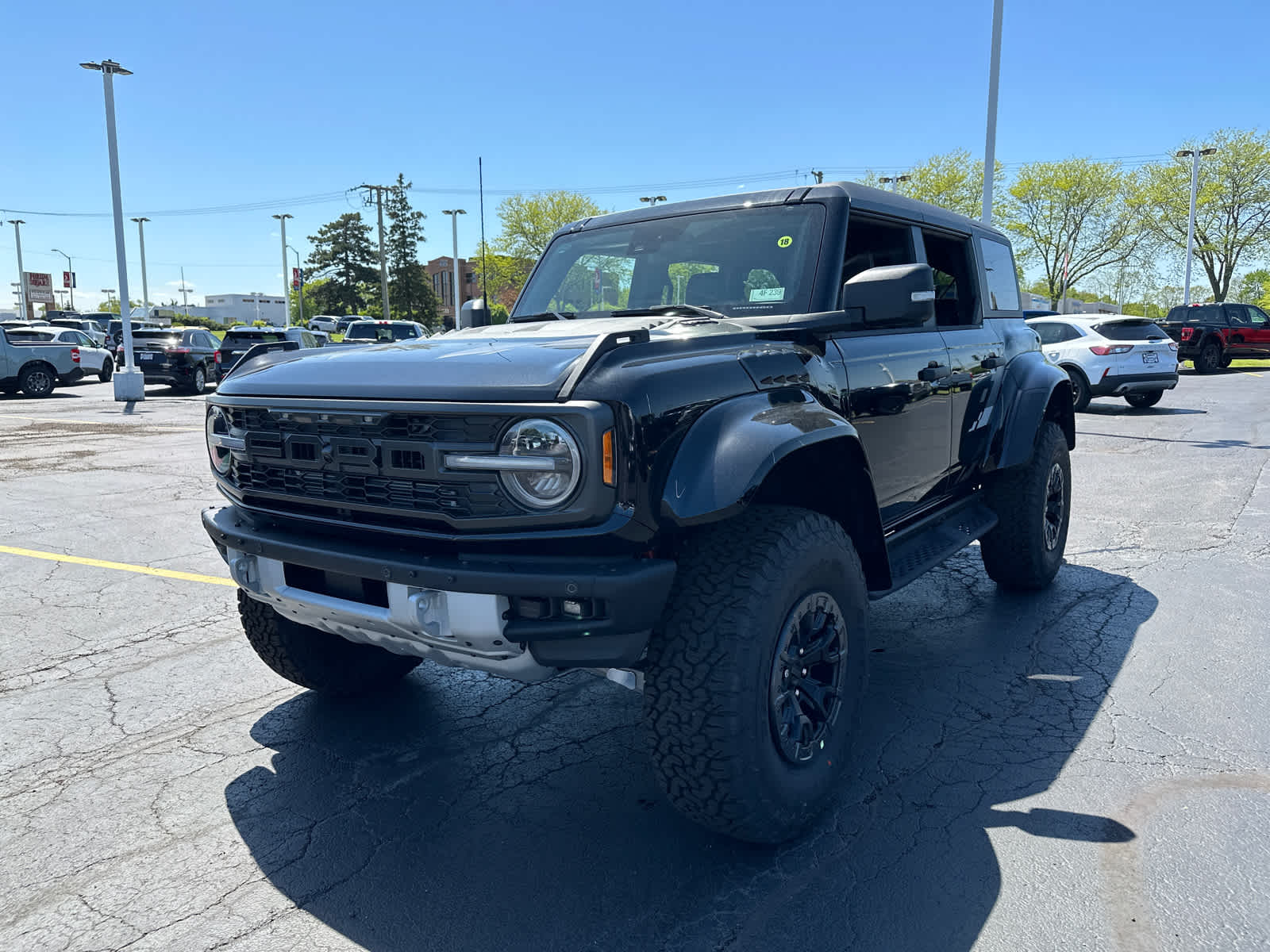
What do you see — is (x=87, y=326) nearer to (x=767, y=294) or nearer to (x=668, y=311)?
(x=668, y=311)

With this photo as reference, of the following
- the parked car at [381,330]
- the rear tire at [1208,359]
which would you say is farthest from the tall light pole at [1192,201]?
the parked car at [381,330]

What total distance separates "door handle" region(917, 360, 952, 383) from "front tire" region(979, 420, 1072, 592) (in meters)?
1.04

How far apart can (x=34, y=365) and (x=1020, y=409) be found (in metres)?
23.1

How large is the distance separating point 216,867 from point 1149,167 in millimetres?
58223

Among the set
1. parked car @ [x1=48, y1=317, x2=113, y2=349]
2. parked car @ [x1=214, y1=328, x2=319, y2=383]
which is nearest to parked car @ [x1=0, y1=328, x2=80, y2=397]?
parked car @ [x1=214, y1=328, x2=319, y2=383]

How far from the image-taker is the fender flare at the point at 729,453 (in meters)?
2.39

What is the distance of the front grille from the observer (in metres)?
2.40

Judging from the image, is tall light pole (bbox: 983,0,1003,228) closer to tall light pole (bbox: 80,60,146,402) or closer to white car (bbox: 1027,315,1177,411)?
white car (bbox: 1027,315,1177,411)

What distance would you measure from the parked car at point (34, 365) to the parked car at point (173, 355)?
1.50 meters

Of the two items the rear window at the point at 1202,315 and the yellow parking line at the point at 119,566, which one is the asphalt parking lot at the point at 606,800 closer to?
the yellow parking line at the point at 119,566

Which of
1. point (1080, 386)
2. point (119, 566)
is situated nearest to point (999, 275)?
point (119, 566)

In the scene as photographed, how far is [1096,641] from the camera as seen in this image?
4.42m

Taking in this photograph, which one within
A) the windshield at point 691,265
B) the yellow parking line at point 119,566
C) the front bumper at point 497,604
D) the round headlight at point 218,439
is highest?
the windshield at point 691,265

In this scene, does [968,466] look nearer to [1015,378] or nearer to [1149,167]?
[1015,378]
